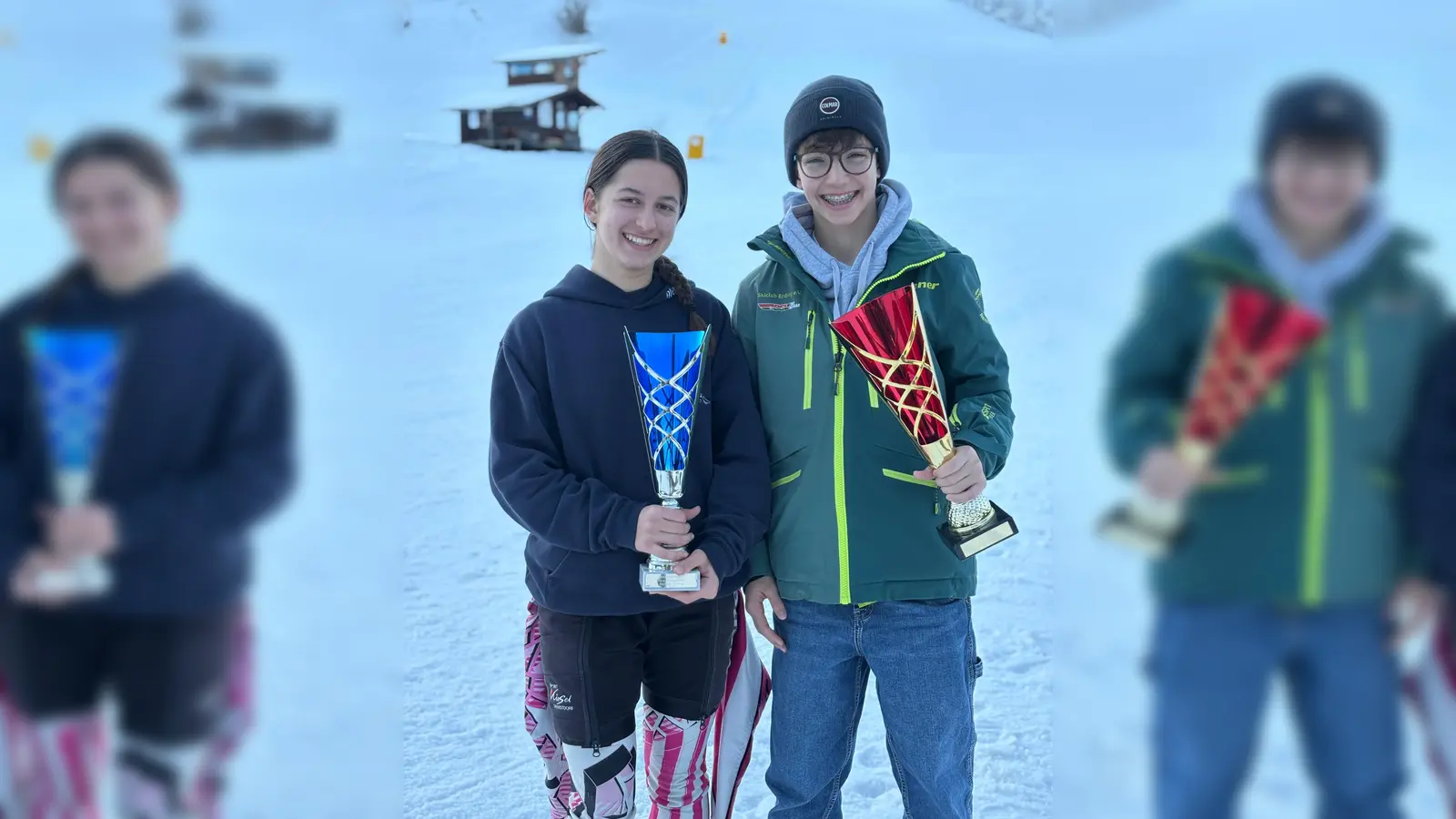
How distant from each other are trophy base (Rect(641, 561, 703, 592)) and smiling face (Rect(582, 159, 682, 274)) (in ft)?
2.03

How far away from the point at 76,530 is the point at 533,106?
36.8ft

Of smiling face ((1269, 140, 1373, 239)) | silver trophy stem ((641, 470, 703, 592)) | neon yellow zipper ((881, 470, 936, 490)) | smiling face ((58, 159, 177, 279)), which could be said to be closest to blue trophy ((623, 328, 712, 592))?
silver trophy stem ((641, 470, 703, 592))

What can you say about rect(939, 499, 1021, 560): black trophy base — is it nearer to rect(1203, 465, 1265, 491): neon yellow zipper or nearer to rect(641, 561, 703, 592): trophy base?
rect(641, 561, 703, 592): trophy base

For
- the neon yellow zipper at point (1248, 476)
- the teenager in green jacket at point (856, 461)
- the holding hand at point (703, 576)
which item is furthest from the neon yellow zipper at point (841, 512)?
the neon yellow zipper at point (1248, 476)

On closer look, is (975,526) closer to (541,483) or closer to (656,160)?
(541,483)

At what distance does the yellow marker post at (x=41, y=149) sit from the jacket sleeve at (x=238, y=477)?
326 mm

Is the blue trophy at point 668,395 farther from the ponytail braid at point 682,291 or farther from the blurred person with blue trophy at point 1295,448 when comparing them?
the blurred person with blue trophy at point 1295,448

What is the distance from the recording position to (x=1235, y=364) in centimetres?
116

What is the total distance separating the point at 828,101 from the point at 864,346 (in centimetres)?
A: 53

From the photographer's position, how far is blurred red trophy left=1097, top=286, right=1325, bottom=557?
1148mm

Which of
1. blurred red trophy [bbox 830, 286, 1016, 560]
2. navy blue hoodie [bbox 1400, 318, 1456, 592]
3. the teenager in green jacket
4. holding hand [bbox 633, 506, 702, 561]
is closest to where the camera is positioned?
navy blue hoodie [bbox 1400, 318, 1456, 592]

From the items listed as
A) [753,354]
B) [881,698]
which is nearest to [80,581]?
[753,354]

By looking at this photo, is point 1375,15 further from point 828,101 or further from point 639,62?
point 639,62

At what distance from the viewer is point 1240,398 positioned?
45.5 inches
